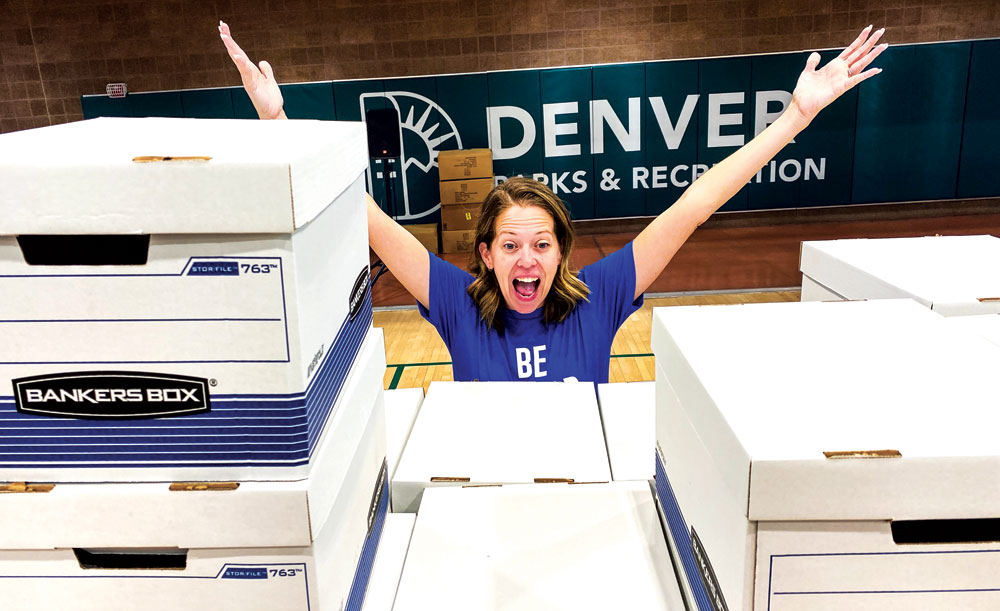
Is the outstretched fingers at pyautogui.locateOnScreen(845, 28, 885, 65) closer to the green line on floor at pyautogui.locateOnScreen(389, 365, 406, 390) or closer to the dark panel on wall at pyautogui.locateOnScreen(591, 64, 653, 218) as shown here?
the green line on floor at pyautogui.locateOnScreen(389, 365, 406, 390)

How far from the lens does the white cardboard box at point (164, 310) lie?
625 mm

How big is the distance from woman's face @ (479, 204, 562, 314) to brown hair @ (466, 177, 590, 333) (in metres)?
0.02

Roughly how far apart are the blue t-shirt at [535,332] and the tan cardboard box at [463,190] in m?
5.44

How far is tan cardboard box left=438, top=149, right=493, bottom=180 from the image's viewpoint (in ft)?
24.7

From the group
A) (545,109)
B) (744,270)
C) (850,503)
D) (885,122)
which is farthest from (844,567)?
(885,122)

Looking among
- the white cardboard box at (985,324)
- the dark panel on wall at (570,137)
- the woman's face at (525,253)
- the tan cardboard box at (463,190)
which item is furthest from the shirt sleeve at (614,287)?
the dark panel on wall at (570,137)

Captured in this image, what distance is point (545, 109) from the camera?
7.90 metres

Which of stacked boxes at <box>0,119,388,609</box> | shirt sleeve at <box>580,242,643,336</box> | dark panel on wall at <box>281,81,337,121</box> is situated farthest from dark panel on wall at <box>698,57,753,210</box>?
stacked boxes at <box>0,119,388,609</box>

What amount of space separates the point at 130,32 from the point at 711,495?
919 cm

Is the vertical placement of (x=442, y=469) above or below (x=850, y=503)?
below

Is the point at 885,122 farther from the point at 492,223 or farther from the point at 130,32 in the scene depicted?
the point at 130,32

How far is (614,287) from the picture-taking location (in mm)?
2213

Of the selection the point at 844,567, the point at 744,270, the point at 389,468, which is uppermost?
the point at 844,567

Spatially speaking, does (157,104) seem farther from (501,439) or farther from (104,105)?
(501,439)
